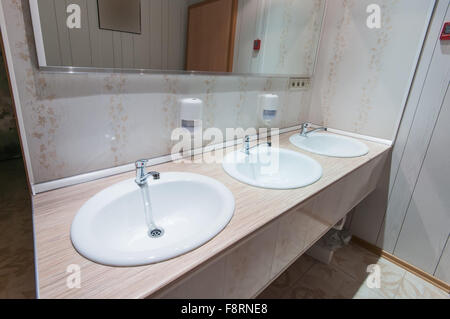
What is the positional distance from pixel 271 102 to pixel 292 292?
109 cm

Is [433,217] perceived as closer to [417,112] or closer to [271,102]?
[417,112]

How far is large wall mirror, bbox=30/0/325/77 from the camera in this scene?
720mm

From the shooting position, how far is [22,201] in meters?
2.22

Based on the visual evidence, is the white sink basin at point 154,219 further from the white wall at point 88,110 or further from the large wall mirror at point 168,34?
the large wall mirror at point 168,34

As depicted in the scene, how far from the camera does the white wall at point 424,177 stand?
1363 millimetres

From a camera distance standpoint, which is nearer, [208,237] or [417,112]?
[208,237]

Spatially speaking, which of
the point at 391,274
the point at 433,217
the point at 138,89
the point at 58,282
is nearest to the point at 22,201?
the point at 138,89

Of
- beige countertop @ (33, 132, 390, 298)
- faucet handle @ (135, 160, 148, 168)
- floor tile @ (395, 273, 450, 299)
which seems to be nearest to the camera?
beige countertop @ (33, 132, 390, 298)

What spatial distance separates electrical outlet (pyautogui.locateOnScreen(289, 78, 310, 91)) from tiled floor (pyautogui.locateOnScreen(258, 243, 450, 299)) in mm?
1160

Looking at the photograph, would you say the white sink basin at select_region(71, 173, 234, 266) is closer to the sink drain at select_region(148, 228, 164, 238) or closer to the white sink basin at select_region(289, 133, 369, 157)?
the sink drain at select_region(148, 228, 164, 238)

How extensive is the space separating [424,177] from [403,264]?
627mm

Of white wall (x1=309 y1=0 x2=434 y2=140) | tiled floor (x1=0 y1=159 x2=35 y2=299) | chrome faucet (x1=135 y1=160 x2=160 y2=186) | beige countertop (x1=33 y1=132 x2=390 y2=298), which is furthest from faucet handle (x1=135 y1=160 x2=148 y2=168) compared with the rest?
white wall (x1=309 y1=0 x2=434 y2=140)

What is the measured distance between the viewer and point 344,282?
1.55 metres

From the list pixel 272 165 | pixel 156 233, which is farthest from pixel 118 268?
pixel 272 165
